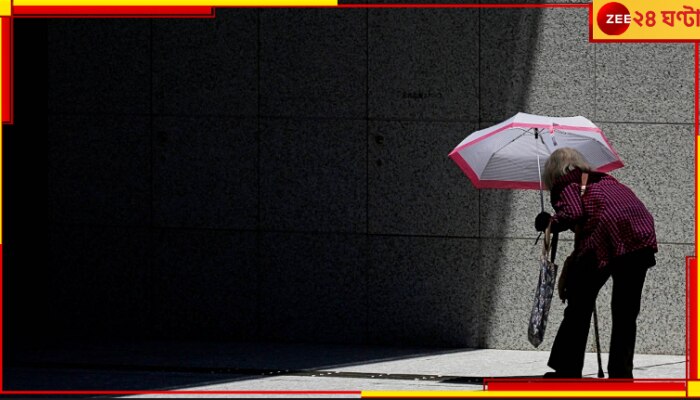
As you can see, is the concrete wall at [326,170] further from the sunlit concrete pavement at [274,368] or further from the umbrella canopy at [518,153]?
the umbrella canopy at [518,153]

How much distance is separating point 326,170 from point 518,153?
237 cm


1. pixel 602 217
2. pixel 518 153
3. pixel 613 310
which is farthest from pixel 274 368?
pixel 602 217

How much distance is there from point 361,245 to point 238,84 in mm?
1691

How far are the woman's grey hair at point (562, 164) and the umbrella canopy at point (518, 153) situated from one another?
1.72 ft

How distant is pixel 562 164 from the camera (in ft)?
25.0

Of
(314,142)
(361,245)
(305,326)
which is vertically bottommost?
(305,326)

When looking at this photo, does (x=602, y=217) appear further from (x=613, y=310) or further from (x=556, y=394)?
(x=556, y=394)

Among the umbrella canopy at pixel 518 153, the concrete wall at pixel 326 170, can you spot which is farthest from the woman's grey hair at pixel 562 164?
the concrete wall at pixel 326 170

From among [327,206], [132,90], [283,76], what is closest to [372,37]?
[283,76]

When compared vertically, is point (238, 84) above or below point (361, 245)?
above

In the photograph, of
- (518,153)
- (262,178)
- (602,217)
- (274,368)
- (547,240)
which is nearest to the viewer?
(602,217)

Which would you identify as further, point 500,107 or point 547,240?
point 500,107

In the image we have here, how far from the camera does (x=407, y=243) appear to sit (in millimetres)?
10211

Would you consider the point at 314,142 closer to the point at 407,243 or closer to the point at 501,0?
the point at 407,243
